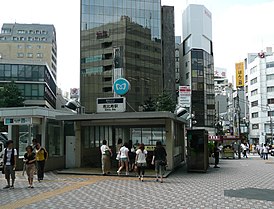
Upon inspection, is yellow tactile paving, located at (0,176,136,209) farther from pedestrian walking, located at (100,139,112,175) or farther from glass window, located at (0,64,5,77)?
glass window, located at (0,64,5,77)

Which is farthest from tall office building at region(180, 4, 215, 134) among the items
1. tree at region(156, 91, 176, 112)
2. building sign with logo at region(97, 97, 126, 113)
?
building sign with logo at region(97, 97, 126, 113)

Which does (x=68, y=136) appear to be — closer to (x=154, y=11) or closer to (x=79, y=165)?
(x=79, y=165)

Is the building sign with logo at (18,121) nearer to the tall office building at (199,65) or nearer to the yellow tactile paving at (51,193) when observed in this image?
the yellow tactile paving at (51,193)

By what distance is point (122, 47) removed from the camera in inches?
2714

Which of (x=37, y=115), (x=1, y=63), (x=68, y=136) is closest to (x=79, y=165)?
(x=68, y=136)

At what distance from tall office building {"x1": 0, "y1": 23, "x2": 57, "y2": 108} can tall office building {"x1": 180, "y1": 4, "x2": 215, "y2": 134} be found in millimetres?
29527

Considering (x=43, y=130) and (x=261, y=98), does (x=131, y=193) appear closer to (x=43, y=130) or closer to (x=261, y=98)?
(x=43, y=130)

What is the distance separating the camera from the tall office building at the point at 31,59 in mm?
62531

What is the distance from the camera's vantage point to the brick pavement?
900 cm

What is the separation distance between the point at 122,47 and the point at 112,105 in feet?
175

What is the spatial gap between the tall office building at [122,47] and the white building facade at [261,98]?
65.8 ft

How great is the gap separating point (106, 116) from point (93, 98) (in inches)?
2120

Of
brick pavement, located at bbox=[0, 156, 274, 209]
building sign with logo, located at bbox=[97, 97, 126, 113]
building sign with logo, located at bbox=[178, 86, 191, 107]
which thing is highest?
building sign with logo, located at bbox=[178, 86, 191, 107]

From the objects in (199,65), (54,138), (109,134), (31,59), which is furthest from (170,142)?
(31,59)
